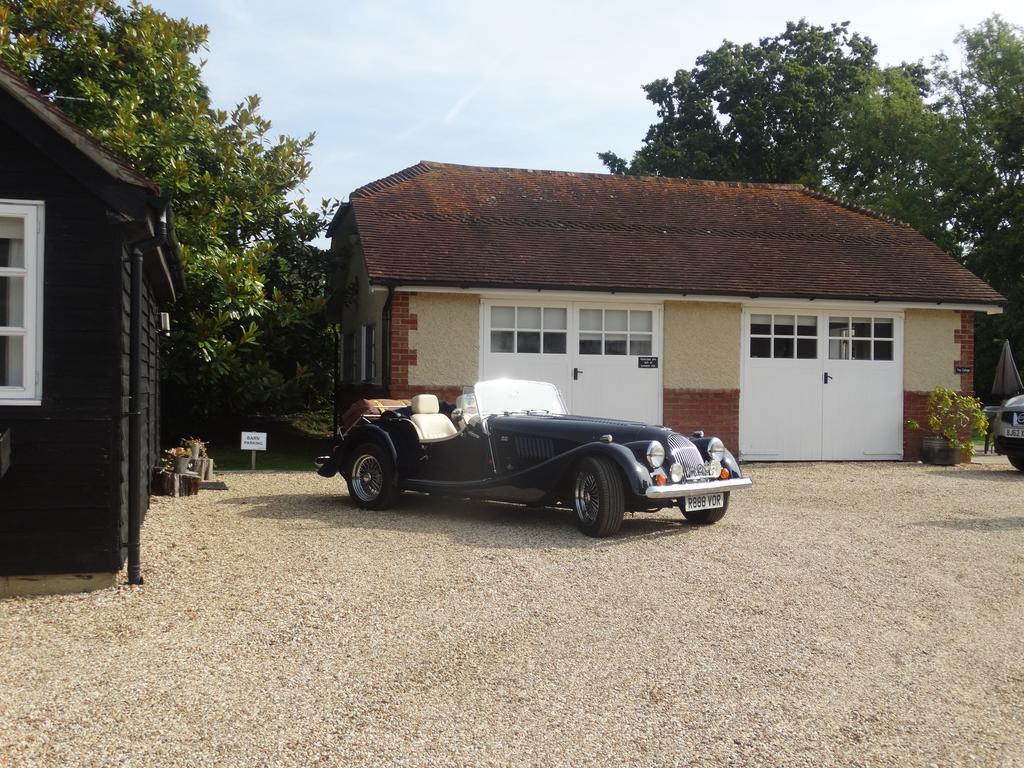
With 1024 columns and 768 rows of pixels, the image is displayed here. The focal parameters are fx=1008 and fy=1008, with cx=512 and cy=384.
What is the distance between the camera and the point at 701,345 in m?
16.0

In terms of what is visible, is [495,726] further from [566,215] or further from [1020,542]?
[566,215]

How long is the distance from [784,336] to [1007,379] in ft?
18.5

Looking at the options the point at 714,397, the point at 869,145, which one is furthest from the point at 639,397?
the point at 869,145

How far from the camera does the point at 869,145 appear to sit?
37.5 metres

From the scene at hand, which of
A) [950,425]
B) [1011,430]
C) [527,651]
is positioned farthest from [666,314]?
[527,651]

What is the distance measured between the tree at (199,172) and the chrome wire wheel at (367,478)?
18.6 ft

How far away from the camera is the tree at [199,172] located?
1521cm

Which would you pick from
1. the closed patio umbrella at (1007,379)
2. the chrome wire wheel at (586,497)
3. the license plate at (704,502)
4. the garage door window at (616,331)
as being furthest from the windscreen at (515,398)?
the closed patio umbrella at (1007,379)

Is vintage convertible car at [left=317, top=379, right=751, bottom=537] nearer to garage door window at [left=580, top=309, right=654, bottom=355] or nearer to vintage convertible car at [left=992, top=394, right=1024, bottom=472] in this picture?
garage door window at [left=580, top=309, right=654, bottom=355]

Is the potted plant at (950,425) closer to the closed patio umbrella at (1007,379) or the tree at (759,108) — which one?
the closed patio umbrella at (1007,379)

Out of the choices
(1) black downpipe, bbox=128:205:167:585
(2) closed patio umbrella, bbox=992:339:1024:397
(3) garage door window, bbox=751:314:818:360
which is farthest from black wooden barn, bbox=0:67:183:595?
(2) closed patio umbrella, bbox=992:339:1024:397

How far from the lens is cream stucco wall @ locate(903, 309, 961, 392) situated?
16.8 m

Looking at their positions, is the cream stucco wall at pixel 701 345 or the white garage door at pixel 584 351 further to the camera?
the cream stucco wall at pixel 701 345

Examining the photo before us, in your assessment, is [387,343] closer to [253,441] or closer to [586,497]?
[253,441]
